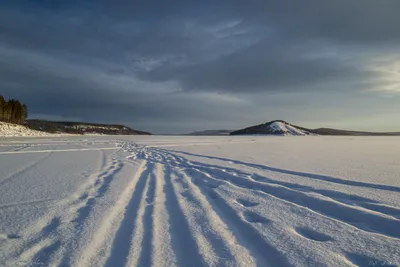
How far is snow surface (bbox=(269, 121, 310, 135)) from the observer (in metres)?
99.9

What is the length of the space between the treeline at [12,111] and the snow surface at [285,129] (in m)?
92.4

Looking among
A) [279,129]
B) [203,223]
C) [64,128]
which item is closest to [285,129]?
[279,129]

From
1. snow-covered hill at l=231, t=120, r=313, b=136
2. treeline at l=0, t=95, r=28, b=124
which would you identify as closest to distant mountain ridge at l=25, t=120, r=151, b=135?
treeline at l=0, t=95, r=28, b=124

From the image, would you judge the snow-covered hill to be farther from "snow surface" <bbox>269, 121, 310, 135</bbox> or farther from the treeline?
the treeline

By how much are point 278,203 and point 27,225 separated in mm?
3683

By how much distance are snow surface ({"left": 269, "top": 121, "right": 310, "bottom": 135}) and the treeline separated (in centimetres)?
9243

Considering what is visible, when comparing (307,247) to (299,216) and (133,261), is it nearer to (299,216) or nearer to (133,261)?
(299,216)

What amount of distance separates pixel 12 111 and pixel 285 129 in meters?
98.3

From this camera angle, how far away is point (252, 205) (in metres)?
4.18

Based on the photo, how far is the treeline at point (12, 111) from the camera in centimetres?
7592

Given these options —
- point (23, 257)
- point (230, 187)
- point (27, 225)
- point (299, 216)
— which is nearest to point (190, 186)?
point (230, 187)

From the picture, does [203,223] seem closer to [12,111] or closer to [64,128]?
[12,111]

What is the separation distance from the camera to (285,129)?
10406cm

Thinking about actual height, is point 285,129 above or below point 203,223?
above
